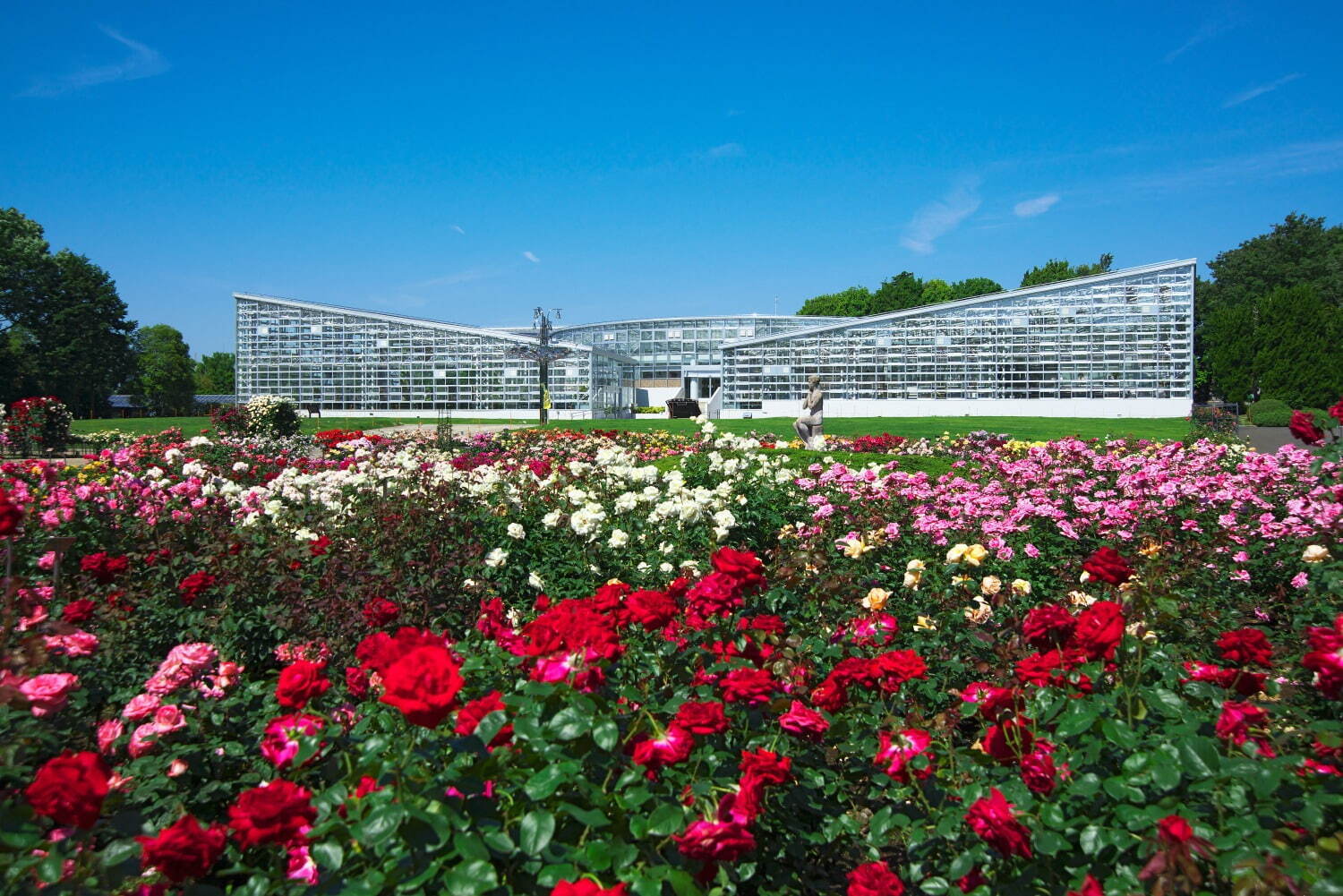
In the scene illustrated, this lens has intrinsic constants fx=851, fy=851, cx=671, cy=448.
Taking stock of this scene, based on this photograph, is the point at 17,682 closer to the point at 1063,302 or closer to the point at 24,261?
the point at 1063,302

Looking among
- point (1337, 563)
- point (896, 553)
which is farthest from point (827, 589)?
point (896, 553)

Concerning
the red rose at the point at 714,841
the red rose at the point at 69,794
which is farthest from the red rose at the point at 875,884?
the red rose at the point at 69,794

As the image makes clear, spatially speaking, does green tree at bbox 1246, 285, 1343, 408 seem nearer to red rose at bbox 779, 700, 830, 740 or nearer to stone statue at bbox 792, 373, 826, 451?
stone statue at bbox 792, 373, 826, 451

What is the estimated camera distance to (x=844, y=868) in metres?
2.14

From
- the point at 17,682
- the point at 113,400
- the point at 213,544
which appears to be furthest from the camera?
the point at 113,400

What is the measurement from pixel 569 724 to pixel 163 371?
190 ft

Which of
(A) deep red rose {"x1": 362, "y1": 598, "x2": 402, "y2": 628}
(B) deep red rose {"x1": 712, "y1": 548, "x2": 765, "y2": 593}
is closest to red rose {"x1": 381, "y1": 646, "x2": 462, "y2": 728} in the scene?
(B) deep red rose {"x1": 712, "y1": 548, "x2": 765, "y2": 593}

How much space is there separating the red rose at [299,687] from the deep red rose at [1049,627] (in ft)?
4.65

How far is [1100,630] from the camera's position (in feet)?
5.28

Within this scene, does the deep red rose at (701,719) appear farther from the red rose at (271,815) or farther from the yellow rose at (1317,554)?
the yellow rose at (1317,554)

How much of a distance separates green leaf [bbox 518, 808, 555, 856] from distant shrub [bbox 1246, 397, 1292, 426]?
3127 cm

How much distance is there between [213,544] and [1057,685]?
3.25 m

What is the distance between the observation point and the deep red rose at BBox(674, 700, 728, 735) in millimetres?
1447

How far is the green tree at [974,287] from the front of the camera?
64.1 metres
